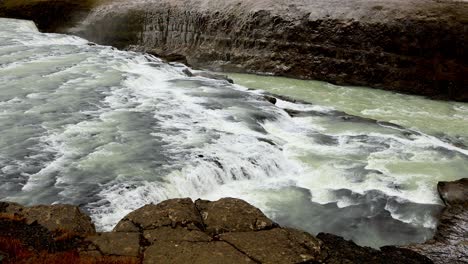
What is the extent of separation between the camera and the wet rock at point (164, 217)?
7168mm

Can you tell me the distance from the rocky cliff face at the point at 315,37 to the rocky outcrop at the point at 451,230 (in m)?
11.7

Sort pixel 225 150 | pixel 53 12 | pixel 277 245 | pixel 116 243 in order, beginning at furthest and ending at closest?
pixel 53 12 < pixel 225 150 < pixel 277 245 < pixel 116 243

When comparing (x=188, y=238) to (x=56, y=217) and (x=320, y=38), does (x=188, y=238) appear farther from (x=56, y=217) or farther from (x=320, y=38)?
(x=320, y=38)

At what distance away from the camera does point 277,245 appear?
6.80 meters

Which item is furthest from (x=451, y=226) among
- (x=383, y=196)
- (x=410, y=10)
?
(x=410, y=10)

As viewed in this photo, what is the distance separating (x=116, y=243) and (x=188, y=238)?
1.04 m

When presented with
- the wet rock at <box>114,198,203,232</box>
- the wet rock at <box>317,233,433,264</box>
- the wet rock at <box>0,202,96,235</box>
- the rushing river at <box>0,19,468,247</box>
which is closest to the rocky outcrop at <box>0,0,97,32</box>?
the rushing river at <box>0,19,468,247</box>

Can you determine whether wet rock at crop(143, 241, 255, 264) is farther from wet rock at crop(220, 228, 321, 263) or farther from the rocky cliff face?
the rocky cliff face

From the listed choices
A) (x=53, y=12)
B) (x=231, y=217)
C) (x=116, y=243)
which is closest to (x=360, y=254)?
(x=231, y=217)

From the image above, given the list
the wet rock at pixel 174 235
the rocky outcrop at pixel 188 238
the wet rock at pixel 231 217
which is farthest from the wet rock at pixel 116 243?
the wet rock at pixel 231 217

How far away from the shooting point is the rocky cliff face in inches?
824

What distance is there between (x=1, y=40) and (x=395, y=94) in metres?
21.6

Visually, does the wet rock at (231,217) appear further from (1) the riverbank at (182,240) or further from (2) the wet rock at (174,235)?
(2) the wet rock at (174,235)

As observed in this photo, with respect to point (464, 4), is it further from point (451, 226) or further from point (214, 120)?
point (451, 226)
